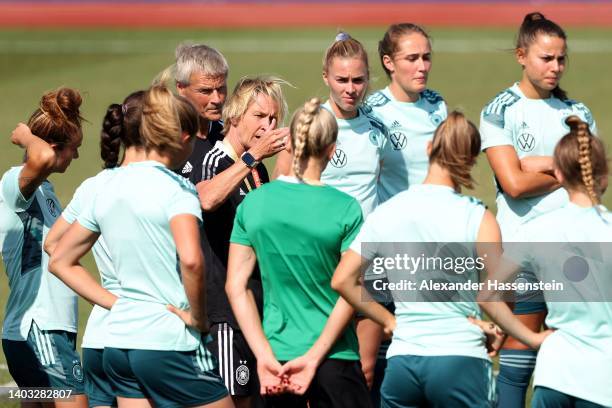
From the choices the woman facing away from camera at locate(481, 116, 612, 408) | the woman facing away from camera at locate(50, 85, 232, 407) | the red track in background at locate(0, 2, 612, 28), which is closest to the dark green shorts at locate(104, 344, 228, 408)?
the woman facing away from camera at locate(50, 85, 232, 407)

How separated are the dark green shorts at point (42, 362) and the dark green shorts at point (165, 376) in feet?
2.81

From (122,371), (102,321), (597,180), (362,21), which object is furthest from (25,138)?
(362,21)

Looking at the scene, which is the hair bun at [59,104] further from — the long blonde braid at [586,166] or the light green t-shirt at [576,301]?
the long blonde braid at [586,166]

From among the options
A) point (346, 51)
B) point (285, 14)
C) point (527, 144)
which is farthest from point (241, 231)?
point (285, 14)

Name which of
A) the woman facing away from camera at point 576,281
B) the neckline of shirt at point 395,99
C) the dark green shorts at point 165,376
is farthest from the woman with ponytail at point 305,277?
the neckline of shirt at point 395,99

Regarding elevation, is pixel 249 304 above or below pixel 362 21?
below

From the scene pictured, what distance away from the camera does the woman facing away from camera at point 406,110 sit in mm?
6875

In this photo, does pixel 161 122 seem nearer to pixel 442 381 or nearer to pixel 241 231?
pixel 241 231

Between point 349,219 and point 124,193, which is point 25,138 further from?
point 349,219

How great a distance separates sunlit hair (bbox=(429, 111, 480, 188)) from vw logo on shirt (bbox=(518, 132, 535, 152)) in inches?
61.9

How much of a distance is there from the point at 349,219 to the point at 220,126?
65.4 inches

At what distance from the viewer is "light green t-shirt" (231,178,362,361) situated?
508 centimetres

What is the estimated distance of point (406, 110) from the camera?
6.97m

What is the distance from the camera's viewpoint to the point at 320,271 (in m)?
5.14
